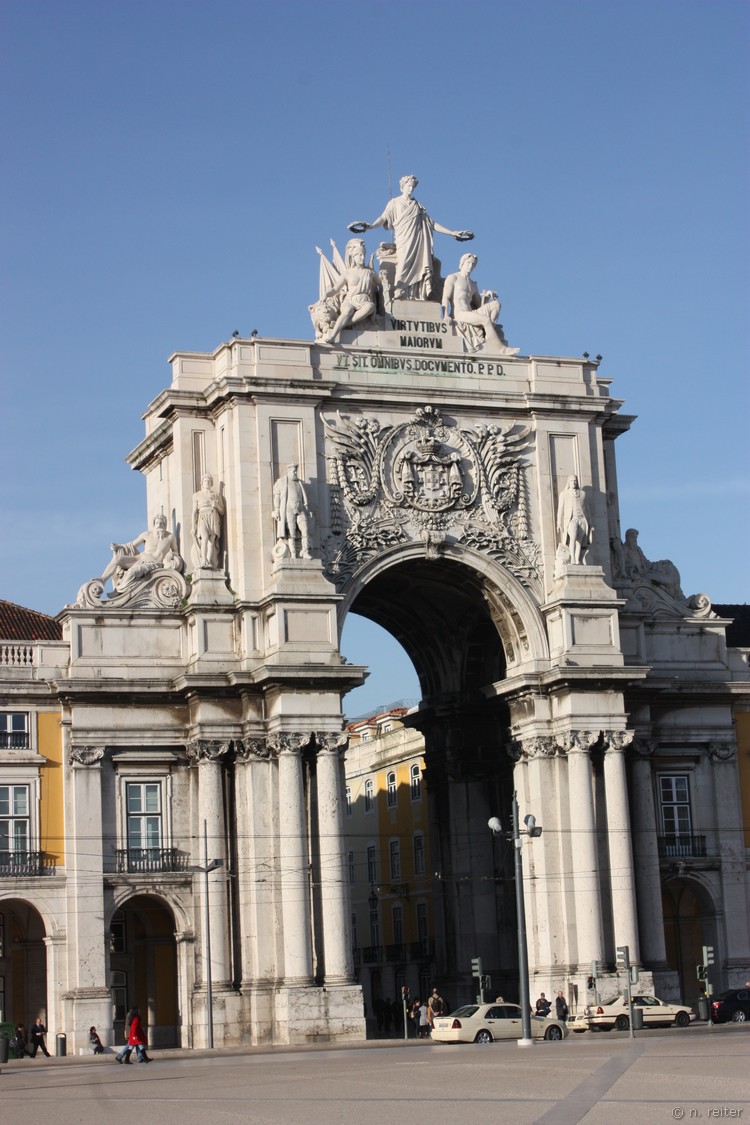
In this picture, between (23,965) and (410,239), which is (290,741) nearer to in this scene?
(23,965)

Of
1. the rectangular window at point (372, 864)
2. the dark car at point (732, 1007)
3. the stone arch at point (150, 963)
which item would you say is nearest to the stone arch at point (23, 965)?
the stone arch at point (150, 963)

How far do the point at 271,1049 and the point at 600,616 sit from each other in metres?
16.0

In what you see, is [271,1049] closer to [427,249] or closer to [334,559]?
[334,559]

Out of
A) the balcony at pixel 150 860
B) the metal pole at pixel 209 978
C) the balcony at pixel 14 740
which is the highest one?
the balcony at pixel 14 740

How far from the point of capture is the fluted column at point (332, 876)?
181 ft

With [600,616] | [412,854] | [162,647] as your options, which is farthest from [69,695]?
[412,854]

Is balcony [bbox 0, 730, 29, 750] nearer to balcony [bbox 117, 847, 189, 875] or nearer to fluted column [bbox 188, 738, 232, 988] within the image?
balcony [bbox 117, 847, 189, 875]

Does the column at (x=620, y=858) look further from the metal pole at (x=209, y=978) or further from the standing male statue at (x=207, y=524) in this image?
the standing male statue at (x=207, y=524)

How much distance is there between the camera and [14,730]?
188 ft

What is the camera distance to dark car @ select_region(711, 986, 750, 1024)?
187 ft

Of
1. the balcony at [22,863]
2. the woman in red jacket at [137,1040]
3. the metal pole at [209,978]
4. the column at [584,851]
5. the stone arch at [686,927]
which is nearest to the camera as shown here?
the woman in red jacket at [137,1040]

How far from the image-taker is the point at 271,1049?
52531 mm

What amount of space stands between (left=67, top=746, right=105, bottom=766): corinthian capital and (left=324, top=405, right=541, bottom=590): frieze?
323 inches

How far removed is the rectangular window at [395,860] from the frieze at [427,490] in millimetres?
24951
